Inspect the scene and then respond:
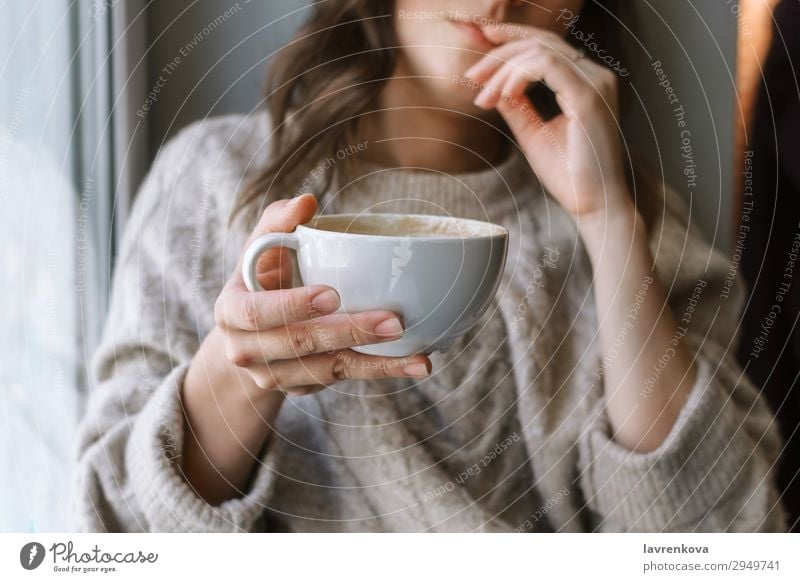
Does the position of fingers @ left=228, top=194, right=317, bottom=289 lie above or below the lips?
below

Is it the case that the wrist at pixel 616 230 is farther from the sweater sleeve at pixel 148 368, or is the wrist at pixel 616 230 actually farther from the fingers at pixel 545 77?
the sweater sleeve at pixel 148 368

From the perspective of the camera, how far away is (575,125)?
23cm

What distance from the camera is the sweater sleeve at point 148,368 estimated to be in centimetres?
23

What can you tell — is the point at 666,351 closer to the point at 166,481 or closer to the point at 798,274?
the point at 798,274

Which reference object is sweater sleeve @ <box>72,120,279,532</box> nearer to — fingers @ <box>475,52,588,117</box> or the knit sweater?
the knit sweater

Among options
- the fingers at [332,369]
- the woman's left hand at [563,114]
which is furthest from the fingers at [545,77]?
the fingers at [332,369]

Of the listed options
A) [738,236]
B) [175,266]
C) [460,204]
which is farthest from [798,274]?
[175,266]

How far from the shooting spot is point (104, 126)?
227 millimetres

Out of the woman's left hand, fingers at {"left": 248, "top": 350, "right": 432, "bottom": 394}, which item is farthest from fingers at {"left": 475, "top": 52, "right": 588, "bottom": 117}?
fingers at {"left": 248, "top": 350, "right": 432, "bottom": 394}

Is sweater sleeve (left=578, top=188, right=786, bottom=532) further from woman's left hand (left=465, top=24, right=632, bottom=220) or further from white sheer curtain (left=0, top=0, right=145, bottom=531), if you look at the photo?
white sheer curtain (left=0, top=0, right=145, bottom=531)

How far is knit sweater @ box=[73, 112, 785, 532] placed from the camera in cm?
23

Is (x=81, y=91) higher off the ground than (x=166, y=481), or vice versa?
(x=81, y=91)

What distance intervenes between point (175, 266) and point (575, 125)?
0.49 feet

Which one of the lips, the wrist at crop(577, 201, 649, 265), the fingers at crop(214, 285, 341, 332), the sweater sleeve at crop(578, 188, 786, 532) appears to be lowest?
the sweater sleeve at crop(578, 188, 786, 532)
